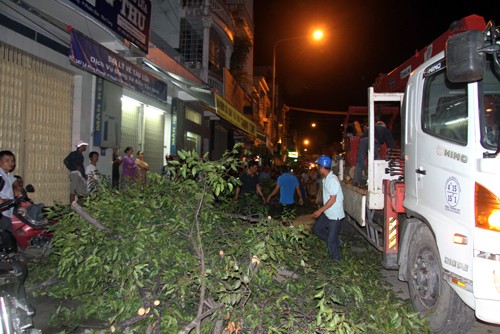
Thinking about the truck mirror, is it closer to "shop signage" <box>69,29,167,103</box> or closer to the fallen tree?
the fallen tree

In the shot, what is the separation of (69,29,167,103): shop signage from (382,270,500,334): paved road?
6.34 m

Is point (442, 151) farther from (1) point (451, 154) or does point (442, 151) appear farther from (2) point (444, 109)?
(2) point (444, 109)

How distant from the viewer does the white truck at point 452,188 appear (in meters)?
3.05

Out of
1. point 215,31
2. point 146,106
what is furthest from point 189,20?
point 146,106

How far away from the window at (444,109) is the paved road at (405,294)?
1.92 metres

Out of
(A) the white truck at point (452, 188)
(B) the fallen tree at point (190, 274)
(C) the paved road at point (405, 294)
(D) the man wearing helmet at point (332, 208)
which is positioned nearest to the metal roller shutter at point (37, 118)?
(B) the fallen tree at point (190, 274)

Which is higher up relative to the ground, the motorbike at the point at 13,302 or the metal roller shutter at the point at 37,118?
the metal roller shutter at the point at 37,118

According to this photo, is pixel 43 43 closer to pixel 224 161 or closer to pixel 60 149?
pixel 60 149

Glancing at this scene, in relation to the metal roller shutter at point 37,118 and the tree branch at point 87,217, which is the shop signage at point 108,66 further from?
the tree branch at point 87,217

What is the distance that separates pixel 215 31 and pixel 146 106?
7232 millimetres

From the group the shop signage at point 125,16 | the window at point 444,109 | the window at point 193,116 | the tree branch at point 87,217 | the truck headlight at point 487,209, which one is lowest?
the tree branch at point 87,217

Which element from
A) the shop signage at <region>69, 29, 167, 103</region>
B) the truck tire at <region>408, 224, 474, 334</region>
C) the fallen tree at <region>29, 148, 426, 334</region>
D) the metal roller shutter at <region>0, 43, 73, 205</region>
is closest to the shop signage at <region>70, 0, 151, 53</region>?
the shop signage at <region>69, 29, 167, 103</region>

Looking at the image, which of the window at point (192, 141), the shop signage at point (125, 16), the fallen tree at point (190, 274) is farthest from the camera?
the window at point (192, 141)

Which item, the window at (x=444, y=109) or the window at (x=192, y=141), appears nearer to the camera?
the window at (x=444, y=109)
